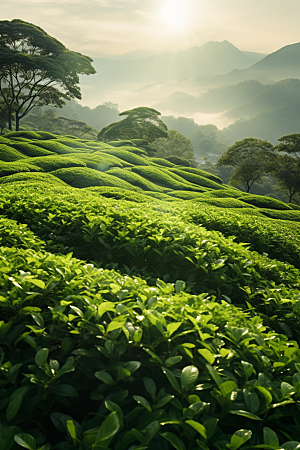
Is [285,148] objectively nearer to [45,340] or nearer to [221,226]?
[221,226]

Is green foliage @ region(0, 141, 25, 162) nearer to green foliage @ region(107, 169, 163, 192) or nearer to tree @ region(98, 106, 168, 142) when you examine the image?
green foliage @ region(107, 169, 163, 192)

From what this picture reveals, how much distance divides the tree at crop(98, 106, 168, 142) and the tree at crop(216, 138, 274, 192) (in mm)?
10291

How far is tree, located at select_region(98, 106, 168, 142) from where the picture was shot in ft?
127

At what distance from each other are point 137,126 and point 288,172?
20285 mm

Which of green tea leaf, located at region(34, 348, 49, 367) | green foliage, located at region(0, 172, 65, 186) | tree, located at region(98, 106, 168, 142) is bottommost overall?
green tea leaf, located at region(34, 348, 49, 367)

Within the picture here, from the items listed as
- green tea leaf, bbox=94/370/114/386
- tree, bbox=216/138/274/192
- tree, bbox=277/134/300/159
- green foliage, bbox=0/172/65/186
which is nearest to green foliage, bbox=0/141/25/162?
green foliage, bbox=0/172/65/186

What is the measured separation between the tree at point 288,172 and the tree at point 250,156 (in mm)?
1039

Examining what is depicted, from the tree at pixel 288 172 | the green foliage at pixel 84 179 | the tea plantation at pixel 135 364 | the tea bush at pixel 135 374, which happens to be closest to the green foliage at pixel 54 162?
the green foliage at pixel 84 179

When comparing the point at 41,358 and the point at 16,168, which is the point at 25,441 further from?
the point at 16,168

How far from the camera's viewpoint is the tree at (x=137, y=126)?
3872 cm

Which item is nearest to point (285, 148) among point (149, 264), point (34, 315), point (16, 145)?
point (16, 145)

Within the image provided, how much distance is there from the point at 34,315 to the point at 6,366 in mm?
333

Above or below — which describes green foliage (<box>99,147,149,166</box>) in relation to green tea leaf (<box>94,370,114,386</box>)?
above

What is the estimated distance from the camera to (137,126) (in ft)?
129
